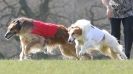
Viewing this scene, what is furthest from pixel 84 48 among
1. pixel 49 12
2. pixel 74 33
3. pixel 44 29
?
pixel 49 12

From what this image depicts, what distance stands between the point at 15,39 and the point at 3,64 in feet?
26.4

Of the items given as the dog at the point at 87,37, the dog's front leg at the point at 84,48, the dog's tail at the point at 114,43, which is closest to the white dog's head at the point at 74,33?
the dog at the point at 87,37

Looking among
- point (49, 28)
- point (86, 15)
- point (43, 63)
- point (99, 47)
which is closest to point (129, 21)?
point (99, 47)

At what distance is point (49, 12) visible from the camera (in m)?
18.8

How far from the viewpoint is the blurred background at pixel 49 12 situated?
18.7 m

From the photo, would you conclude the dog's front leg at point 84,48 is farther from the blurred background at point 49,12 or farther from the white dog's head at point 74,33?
the blurred background at point 49,12

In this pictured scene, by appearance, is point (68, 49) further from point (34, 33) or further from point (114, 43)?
point (114, 43)

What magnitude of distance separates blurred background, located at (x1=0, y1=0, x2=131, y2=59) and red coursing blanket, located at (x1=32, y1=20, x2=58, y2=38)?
5.46 meters

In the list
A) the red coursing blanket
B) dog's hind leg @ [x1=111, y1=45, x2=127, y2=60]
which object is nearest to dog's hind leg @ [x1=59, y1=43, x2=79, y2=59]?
the red coursing blanket

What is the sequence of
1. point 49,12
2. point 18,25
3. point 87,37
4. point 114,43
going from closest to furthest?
point 87,37 → point 114,43 → point 18,25 → point 49,12

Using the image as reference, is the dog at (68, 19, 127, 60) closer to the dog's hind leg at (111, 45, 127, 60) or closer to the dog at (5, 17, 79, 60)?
the dog's hind leg at (111, 45, 127, 60)

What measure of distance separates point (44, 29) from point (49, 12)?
586cm

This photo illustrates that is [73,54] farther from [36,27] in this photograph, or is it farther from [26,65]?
[26,65]

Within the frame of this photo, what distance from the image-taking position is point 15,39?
61.7 feet
